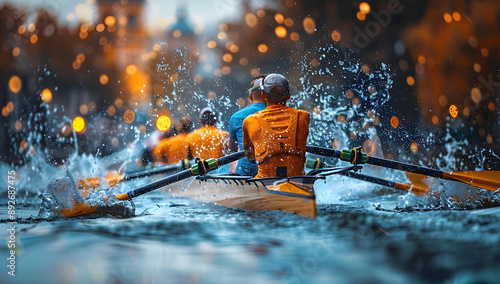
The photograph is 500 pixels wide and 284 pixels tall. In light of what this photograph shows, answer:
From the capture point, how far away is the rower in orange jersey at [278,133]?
4.24 meters

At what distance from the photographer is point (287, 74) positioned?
1530cm

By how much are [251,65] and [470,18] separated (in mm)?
6604

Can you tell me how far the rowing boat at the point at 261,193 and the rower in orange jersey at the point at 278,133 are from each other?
0.16 meters

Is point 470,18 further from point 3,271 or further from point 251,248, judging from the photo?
point 3,271

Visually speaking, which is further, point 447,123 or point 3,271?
point 447,123

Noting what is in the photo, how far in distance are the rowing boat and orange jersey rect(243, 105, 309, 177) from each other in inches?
6.0

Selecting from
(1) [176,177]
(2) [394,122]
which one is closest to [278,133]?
(1) [176,177]

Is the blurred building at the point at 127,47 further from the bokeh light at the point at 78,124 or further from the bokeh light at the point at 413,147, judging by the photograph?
the bokeh light at the point at 413,147

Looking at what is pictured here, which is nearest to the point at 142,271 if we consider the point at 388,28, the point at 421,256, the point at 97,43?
the point at 421,256

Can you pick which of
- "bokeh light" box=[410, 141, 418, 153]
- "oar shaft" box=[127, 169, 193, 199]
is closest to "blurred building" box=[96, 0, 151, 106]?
"bokeh light" box=[410, 141, 418, 153]

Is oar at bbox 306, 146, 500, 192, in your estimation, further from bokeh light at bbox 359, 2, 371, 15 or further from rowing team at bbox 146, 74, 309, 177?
bokeh light at bbox 359, 2, 371, 15

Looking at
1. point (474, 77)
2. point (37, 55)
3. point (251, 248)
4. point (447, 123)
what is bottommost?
point (251, 248)

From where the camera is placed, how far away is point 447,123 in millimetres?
14117

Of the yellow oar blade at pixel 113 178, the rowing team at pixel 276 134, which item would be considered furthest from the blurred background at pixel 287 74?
the rowing team at pixel 276 134
